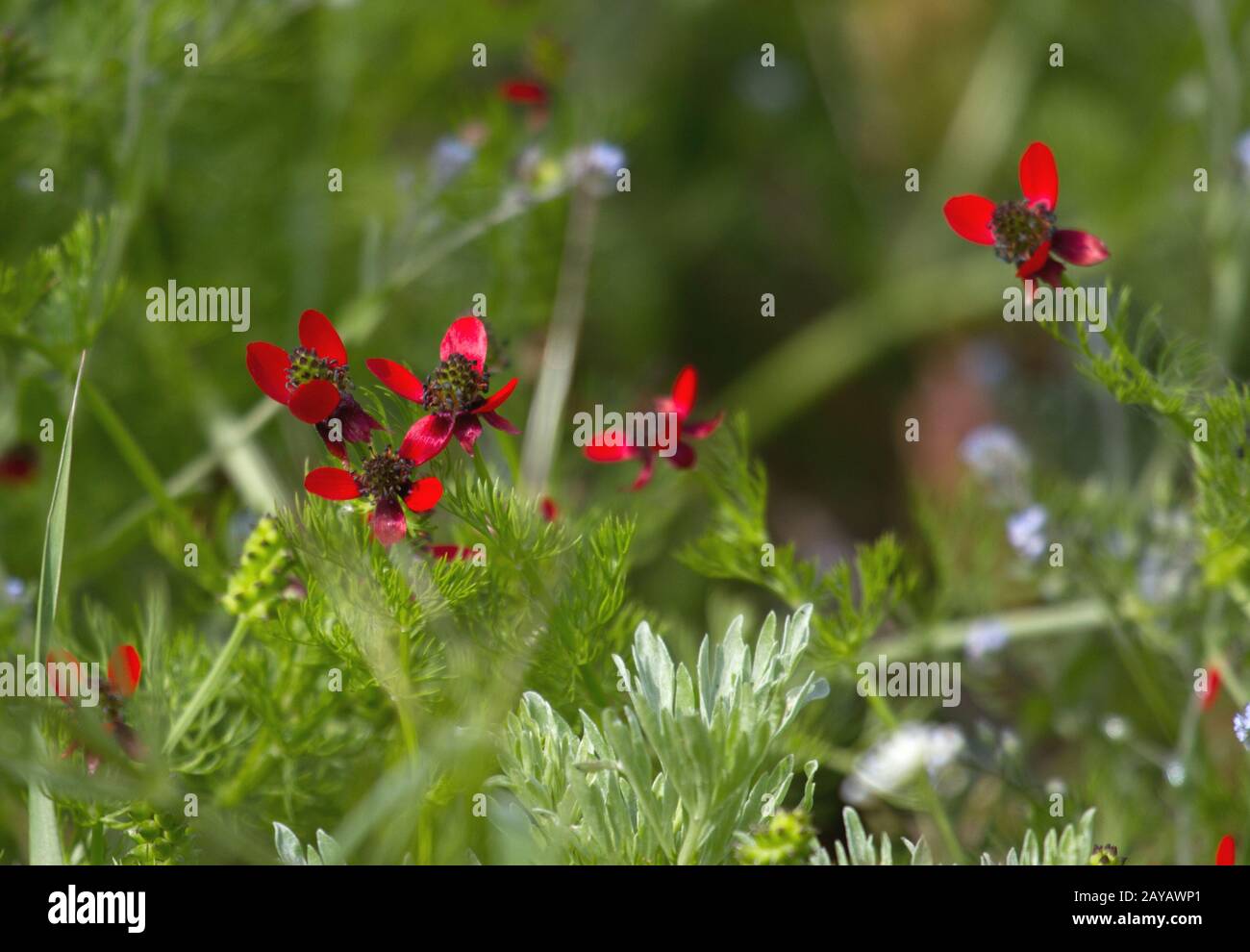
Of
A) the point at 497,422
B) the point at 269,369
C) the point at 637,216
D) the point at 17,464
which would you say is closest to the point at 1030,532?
the point at 497,422

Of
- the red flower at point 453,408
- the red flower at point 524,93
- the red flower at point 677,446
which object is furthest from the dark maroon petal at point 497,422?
the red flower at point 524,93

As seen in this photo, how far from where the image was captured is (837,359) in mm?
1533

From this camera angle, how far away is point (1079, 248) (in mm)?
641

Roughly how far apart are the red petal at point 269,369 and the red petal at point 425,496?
79 millimetres

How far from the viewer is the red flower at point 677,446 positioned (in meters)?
0.71

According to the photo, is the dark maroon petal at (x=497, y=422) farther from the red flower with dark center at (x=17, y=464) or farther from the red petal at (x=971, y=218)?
the red flower with dark center at (x=17, y=464)

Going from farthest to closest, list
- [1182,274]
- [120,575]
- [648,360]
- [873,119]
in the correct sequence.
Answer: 1. [873,119]
2. [648,360]
3. [1182,274]
4. [120,575]

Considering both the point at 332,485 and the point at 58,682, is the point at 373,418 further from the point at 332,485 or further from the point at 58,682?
the point at 58,682

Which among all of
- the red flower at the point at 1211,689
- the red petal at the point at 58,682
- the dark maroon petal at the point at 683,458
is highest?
the dark maroon petal at the point at 683,458

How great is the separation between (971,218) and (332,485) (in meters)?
0.36

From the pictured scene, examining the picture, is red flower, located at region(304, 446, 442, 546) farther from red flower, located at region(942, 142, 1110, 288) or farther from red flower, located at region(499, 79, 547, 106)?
red flower, located at region(499, 79, 547, 106)

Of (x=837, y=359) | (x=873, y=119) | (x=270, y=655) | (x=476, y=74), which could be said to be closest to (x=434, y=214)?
(x=270, y=655)

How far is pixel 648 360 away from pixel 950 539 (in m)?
0.63
